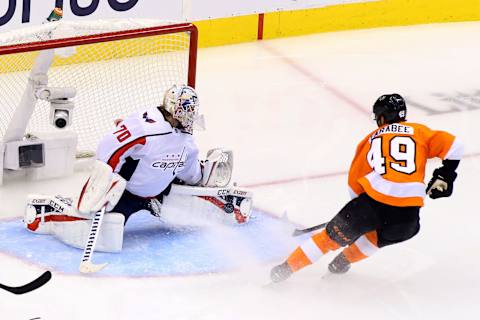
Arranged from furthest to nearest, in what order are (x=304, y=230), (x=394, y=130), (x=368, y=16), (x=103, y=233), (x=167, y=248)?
(x=368, y=16)
(x=304, y=230)
(x=167, y=248)
(x=103, y=233)
(x=394, y=130)

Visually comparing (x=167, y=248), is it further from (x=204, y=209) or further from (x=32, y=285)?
(x=32, y=285)

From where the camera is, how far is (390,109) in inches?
179

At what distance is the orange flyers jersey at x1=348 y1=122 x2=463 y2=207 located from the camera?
439 centimetres

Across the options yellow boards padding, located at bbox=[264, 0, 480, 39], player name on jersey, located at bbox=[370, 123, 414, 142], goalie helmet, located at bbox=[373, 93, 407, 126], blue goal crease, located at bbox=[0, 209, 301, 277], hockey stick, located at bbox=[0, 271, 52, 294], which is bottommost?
hockey stick, located at bbox=[0, 271, 52, 294]

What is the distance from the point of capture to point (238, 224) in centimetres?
515

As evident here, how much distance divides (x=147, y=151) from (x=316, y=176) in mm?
1211

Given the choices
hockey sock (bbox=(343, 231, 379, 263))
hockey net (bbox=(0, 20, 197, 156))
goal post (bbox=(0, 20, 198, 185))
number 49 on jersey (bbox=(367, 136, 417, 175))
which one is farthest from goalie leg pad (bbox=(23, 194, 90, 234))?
number 49 on jersey (bbox=(367, 136, 417, 175))

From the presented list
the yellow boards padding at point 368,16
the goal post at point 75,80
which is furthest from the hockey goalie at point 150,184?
the yellow boards padding at point 368,16

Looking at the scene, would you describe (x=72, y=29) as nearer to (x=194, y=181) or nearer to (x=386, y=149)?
(x=194, y=181)

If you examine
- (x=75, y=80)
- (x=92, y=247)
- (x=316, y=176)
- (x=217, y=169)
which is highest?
(x=75, y=80)

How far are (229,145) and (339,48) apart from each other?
5.22 feet

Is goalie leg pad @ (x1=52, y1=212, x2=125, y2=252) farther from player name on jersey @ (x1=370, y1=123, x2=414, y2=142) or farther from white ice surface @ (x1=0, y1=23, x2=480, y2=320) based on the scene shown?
player name on jersey @ (x1=370, y1=123, x2=414, y2=142)

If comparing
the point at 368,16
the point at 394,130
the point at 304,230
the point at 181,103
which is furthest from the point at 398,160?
the point at 368,16

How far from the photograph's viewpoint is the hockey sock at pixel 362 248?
181 inches
